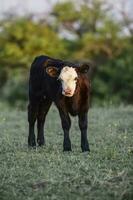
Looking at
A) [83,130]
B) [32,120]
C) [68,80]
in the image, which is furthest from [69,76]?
[32,120]

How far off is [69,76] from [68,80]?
6 centimetres

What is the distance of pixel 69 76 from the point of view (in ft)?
32.7

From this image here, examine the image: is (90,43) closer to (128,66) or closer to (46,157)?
(128,66)

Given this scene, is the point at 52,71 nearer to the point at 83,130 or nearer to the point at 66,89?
the point at 66,89

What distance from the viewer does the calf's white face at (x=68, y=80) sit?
9852mm

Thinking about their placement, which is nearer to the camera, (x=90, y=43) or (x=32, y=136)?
(x=32, y=136)

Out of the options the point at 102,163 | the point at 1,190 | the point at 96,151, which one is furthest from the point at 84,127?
the point at 1,190

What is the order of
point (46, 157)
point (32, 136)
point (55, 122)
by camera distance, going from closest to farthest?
point (46, 157) → point (32, 136) → point (55, 122)

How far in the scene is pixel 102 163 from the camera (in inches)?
357

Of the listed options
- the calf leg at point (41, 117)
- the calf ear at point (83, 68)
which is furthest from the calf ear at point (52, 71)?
the calf leg at point (41, 117)

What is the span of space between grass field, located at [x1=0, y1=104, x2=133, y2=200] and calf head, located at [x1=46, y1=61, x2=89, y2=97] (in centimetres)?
95

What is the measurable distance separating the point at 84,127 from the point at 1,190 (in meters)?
2.59

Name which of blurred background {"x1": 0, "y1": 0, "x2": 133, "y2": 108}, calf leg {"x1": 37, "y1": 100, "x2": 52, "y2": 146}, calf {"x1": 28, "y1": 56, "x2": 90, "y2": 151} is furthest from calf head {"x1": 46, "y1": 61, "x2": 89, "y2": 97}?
blurred background {"x1": 0, "y1": 0, "x2": 133, "y2": 108}

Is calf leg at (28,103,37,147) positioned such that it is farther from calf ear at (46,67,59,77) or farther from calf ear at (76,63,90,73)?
calf ear at (76,63,90,73)
